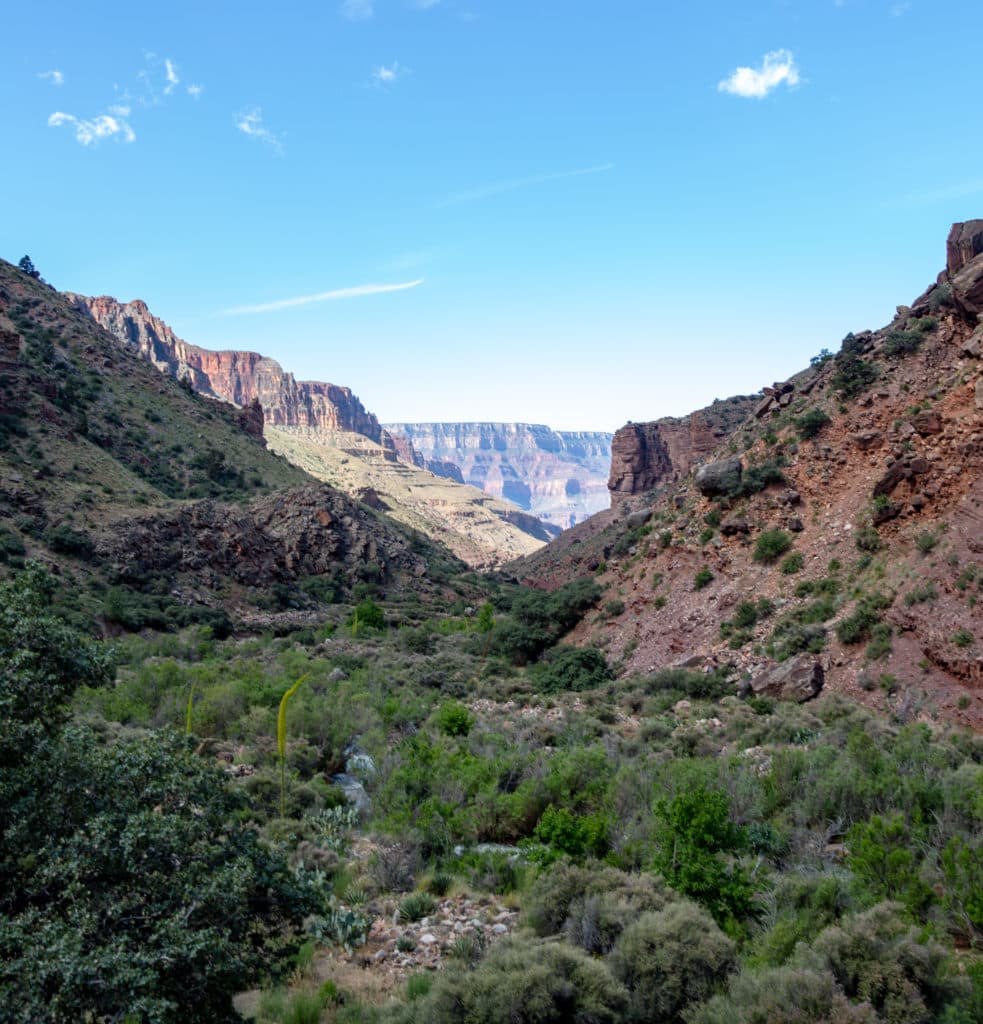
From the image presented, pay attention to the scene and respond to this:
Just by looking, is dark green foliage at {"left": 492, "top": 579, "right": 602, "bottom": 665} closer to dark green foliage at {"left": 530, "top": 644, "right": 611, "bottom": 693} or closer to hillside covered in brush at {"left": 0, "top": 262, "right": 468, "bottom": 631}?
dark green foliage at {"left": 530, "top": 644, "right": 611, "bottom": 693}

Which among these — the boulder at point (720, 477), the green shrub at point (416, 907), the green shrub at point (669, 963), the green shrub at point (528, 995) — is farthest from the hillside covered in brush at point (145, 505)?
the green shrub at point (669, 963)

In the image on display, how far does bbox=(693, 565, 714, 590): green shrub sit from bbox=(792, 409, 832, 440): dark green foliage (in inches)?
216

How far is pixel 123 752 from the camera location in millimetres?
5492

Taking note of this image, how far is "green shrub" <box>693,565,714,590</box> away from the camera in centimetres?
2344

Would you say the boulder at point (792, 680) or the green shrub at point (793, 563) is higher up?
the green shrub at point (793, 563)

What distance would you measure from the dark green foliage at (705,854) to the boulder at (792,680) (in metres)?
8.80

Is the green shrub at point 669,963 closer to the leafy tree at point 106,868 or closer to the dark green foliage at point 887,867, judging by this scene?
the dark green foliage at point 887,867

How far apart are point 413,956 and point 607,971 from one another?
2193mm

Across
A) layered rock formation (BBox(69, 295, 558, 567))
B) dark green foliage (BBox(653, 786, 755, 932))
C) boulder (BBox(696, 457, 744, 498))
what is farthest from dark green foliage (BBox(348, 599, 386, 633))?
layered rock formation (BBox(69, 295, 558, 567))

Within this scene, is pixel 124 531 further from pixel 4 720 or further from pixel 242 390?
pixel 242 390

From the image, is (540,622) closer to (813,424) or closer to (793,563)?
(793,563)

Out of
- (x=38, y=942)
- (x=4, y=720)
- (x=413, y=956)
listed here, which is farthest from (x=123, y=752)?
(x=413, y=956)

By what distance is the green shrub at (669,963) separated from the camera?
558 cm

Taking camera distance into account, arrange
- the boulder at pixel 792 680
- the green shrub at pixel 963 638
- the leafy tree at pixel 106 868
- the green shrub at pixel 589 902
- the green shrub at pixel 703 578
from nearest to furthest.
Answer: the leafy tree at pixel 106 868 → the green shrub at pixel 589 902 → the green shrub at pixel 963 638 → the boulder at pixel 792 680 → the green shrub at pixel 703 578
